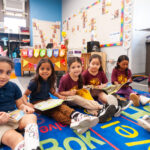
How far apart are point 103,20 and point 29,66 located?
1823mm

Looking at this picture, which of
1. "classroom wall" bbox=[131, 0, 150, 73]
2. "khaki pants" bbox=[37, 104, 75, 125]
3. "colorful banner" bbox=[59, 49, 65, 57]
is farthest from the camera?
"colorful banner" bbox=[59, 49, 65, 57]

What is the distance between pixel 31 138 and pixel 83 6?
3.65m

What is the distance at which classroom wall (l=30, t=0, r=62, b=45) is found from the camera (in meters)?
4.45

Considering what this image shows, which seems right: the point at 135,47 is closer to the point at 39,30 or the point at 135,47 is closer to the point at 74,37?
the point at 74,37

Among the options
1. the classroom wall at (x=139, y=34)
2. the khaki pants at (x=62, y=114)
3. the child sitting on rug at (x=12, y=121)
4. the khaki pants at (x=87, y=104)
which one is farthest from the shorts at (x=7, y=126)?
the classroom wall at (x=139, y=34)

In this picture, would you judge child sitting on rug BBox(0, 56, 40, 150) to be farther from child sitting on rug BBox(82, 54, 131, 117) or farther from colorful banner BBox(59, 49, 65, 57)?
colorful banner BBox(59, 49, 65, 57)

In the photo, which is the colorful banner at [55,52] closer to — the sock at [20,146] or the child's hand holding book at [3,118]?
the child's hand holding book at [3,118]

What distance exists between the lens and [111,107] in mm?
918

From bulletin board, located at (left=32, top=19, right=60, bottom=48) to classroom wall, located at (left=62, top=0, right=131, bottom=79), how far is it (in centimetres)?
49

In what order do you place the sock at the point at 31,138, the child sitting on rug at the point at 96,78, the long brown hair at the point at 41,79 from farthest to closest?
the child sitting on rug at the point at 96,78, the long brown hair at the point at 41,79, the sock at the point at 31,138

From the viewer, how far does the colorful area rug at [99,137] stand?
640mm

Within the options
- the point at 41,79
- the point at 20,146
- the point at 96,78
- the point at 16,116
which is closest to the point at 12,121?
the point at 16,116

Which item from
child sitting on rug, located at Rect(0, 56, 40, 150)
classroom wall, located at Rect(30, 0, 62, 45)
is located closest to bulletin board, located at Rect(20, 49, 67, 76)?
child sitting on rug, located at Rect(0, 56, 40, 150)

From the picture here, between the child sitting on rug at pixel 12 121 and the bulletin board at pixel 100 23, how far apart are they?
2.20 meters
